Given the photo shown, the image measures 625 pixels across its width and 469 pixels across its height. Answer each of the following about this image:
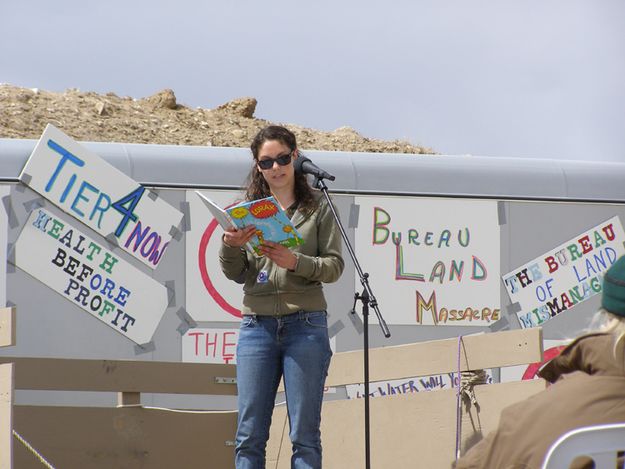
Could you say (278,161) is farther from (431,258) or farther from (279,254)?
(431,258)

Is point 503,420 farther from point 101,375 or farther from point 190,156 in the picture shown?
point 190,156

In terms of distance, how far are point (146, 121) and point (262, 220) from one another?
35.0ft

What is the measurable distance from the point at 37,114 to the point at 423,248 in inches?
328

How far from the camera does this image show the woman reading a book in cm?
386

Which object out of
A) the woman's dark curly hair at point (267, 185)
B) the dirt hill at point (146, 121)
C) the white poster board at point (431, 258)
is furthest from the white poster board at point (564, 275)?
the dirt hill at point (146, 121)

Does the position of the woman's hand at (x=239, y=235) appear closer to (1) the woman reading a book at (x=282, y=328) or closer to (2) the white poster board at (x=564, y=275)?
(1) the woman reading a book at (x=282, y=328)

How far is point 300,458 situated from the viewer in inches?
152

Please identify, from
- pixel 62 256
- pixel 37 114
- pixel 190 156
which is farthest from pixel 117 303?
pixel 37 114

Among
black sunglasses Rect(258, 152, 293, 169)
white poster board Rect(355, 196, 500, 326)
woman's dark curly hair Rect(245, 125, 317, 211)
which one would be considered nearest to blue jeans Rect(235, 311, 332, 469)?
woman's dark curly hair Rect(245, 125, 317, 211)

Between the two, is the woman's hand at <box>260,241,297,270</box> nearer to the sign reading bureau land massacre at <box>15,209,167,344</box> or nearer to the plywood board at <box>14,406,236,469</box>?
the plywood board at <box>14,406,236,469</box>

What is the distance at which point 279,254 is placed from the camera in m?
3.79

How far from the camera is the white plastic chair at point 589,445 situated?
6.69 feet

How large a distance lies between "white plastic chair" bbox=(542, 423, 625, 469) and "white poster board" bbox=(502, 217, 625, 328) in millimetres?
4441

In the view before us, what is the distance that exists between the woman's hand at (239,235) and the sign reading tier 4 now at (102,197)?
7.36 ft
